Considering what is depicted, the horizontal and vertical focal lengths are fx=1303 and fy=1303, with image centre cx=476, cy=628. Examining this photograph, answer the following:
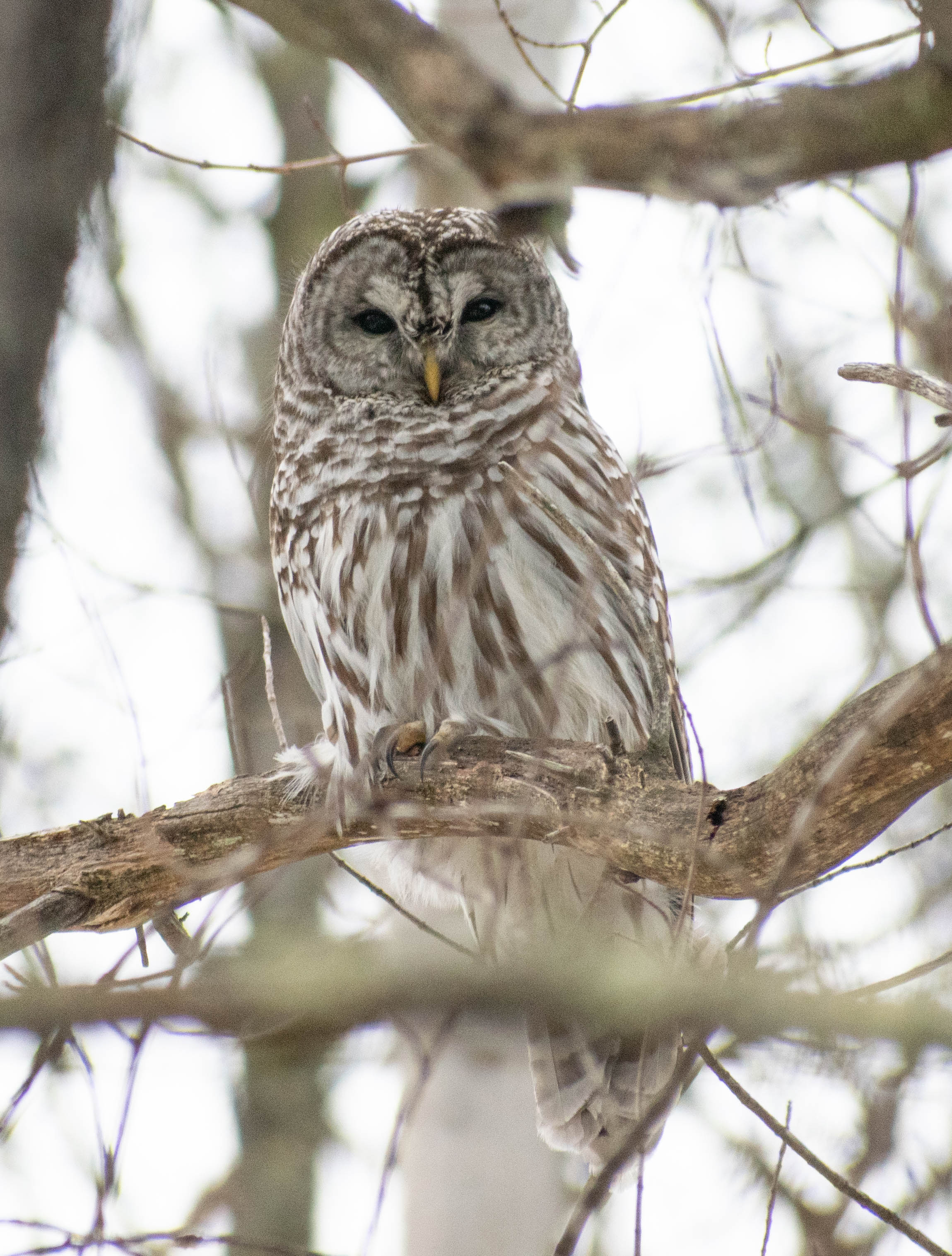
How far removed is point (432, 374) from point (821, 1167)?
8.45 ft

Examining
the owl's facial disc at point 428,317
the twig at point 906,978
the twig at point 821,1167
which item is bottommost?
the twig at point 821,1167

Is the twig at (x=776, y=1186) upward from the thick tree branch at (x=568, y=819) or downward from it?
downward

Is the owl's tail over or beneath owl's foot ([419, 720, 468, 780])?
beneath

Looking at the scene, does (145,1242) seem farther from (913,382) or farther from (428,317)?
(428,317)

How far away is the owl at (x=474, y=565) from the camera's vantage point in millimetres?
3502

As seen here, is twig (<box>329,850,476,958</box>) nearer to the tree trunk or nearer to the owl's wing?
the owl's wing

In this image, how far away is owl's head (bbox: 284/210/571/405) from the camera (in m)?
3.98

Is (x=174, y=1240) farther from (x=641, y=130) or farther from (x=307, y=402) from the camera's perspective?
(x=307, y=402)

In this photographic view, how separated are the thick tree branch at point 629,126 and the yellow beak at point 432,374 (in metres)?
1.74

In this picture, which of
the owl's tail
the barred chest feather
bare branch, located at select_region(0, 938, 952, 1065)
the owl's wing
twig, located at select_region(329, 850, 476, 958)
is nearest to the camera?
bare branch, located at select_region(0, 938, 952, 1065)

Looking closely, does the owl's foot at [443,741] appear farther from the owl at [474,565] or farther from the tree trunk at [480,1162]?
the tree trunk at [480,1162]

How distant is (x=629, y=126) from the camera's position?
1864mm

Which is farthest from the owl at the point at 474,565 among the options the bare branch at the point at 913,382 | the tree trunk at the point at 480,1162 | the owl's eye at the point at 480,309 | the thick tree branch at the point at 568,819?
the bare branch at the point at 913,382

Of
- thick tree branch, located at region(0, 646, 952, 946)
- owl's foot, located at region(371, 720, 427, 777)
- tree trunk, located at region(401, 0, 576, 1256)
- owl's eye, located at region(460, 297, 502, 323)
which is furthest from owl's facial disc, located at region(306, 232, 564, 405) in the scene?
thick tree branch, located at region(0, 646, 952, 946)
